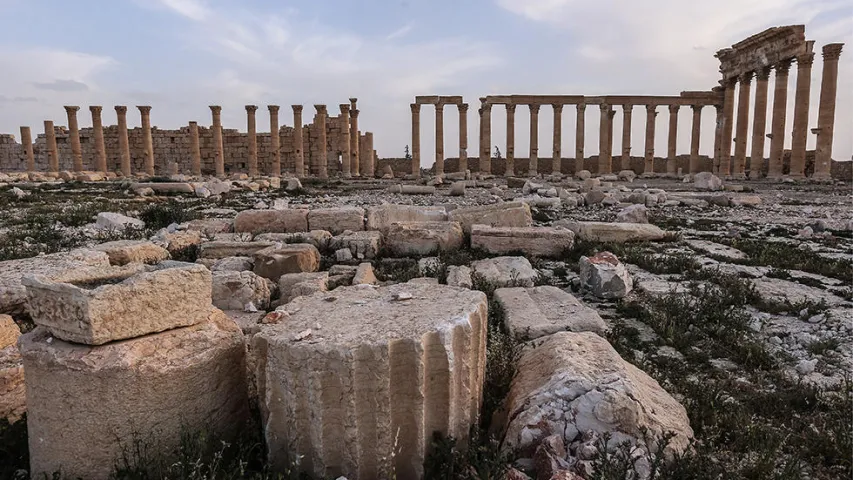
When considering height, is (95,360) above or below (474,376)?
above

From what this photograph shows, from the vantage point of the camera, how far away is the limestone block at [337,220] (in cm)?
1048

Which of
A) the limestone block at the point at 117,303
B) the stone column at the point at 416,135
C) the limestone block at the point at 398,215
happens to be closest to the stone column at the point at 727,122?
the stone column at the point at 416,135

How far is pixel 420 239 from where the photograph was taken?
9.33 m

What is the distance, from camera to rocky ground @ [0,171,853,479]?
2971 mm

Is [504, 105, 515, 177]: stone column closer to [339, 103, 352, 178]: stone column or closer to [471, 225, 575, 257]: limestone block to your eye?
[339, 103, 352, 178]: stone column

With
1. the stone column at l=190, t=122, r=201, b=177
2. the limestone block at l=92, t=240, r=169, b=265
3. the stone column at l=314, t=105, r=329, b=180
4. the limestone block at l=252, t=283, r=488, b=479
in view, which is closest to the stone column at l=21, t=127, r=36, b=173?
the stone column at l=190, t=122, r=201, b=177

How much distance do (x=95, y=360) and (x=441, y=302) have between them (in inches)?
75.1

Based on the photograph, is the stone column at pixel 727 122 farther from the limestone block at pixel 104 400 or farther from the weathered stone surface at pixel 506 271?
the limestone block at pixel 104 400

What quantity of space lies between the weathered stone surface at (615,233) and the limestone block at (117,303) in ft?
24.4

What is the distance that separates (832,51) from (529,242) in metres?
→ 28.3

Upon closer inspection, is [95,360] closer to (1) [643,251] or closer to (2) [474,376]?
(2) [474,376]

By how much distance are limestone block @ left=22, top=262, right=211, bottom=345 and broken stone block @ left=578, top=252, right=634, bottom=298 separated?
455 centimetres

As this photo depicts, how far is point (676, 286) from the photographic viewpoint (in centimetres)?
661

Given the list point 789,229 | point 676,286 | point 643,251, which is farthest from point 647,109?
point 676,286
